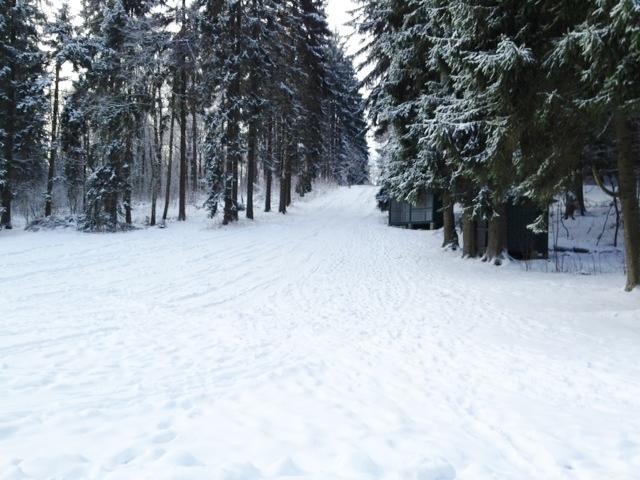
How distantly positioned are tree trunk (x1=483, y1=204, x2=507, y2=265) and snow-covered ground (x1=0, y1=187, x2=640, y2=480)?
9.53ft

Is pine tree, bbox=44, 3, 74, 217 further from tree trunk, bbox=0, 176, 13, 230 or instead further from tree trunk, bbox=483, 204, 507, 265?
tree trunk, bbox=483, 204, 507, 265

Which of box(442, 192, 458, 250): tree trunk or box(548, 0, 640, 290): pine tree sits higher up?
box(548, 0, 640, 290): pine tree

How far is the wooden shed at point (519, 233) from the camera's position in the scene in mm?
13828

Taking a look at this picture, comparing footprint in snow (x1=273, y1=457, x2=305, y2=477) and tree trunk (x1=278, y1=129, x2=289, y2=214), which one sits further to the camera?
tree trunk (x1=278, y1=129, x2=289, y2=214)

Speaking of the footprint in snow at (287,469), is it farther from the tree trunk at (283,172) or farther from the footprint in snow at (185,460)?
the tree trunk at (283,172)

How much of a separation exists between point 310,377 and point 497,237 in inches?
379

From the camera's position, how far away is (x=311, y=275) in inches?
383

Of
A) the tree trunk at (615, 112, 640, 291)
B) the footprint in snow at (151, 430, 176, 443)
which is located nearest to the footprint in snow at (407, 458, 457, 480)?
the footprint in snow at (151, 430, 176, 443)

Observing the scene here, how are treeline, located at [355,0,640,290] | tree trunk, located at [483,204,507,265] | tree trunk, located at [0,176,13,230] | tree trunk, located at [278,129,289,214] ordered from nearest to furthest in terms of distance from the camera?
treeline, located at [355,0,640,290]
tree trunk, located at [483,204,507,265]
tree trunk, located at [0,176,13,230]
tree trunk, located at [278,129,289,214]

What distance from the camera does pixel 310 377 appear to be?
4.05 metres

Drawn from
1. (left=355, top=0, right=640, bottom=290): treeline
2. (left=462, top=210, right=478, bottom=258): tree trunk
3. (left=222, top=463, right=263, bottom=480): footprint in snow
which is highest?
(left=355, top=0, right=640, bottom=290): treeline

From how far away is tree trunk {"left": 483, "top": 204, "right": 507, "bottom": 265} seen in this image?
11.8m

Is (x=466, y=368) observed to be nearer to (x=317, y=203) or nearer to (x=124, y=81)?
(x=124, y=81)

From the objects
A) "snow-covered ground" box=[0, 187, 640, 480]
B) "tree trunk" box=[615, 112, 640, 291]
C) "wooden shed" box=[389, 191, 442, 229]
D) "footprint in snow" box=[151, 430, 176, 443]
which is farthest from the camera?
"wooden shed" box=[389, 191, 442, 229]
